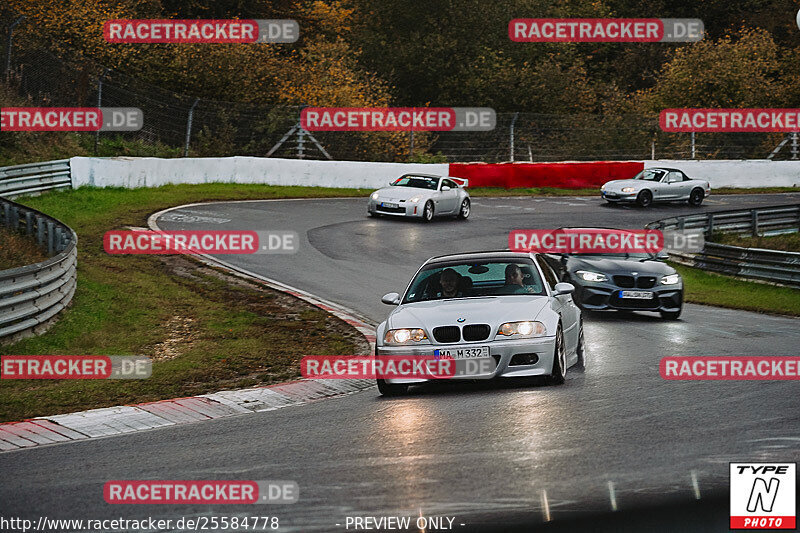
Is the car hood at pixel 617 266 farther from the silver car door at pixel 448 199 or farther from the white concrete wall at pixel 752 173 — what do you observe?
the white concrete wall at pixel 752 173

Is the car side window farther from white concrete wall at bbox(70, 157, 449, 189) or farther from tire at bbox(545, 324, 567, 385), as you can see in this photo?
white concrete wall at bbox(70, 157, 449, 189)

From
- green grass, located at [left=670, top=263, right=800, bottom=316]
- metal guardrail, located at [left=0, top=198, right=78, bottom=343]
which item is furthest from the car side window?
green grass, located at [left=670, top=263, right=800, bottom=316]

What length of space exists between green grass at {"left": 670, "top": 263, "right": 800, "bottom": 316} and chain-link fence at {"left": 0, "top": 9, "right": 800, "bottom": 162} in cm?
1576

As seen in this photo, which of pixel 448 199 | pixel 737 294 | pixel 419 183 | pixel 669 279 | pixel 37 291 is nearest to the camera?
pixel 37 291

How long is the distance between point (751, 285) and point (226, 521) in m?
18.8

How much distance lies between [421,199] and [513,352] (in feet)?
60.0

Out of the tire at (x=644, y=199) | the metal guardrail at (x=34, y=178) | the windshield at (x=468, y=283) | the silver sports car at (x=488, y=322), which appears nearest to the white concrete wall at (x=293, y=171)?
the metal guardrail at (x=34, y=178)

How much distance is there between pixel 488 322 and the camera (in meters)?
10.0

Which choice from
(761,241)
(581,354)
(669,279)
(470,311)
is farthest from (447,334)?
(761,241)

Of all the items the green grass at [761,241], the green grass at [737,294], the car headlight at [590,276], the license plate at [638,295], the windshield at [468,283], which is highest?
the windshield at [468,283]

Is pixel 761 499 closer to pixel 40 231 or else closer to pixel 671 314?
pixel 671 314

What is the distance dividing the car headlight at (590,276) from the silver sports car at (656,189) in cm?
1706

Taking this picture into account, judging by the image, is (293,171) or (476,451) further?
(293,171)

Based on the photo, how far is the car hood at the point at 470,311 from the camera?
33.2 feet
